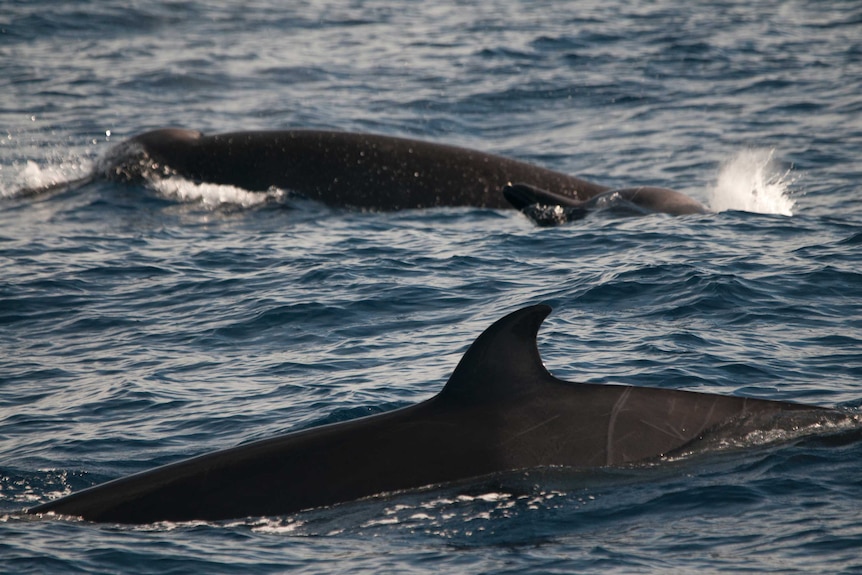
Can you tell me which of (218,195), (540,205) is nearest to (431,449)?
(540,205)

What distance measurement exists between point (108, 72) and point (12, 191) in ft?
40.3

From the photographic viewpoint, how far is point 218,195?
18.7 m

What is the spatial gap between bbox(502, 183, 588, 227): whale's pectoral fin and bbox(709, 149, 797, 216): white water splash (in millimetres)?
2757

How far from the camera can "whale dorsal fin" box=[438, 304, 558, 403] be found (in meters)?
8.02

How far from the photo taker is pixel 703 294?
44.8 ft

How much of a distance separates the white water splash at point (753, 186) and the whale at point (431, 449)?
10417 millimetres

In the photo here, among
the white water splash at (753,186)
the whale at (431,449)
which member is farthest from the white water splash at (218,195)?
the whale at (431,449)

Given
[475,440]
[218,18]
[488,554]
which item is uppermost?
[218,18]

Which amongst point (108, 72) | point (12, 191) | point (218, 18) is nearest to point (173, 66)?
point (108, 72)

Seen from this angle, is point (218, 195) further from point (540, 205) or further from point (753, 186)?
point (753, 186)

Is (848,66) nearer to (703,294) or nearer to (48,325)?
(703,294)

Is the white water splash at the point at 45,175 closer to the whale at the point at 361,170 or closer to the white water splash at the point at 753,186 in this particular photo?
the whale at the point at 361,170

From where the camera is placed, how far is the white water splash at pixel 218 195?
18562mm

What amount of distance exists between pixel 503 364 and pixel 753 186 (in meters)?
13.4
